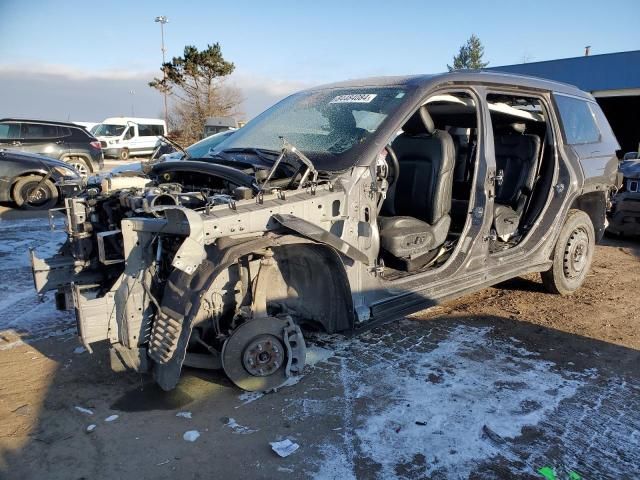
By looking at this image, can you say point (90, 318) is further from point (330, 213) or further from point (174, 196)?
point (330, 213)

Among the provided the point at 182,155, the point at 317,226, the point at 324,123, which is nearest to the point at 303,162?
the point at 317,226

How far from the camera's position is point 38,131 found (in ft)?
45.4

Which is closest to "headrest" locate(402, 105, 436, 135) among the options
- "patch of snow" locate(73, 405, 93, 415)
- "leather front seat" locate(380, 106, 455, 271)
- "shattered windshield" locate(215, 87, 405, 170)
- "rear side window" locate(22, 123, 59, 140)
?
"leather front seat" locate(380, 106, 455, 271)

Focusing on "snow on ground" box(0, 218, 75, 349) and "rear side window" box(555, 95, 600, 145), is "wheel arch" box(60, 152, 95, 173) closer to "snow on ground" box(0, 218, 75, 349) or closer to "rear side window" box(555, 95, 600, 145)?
"snow on ground" box(0, 218, 75, 349)

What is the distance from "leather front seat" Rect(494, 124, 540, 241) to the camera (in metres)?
5.09

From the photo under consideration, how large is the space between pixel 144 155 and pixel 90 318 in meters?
25.3

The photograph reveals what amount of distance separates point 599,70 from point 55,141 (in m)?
20.8

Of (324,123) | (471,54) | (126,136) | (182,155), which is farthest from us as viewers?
(471,54)

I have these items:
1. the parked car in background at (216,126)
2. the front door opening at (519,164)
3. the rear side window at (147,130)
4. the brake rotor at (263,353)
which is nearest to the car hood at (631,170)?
the front door opening at (519,164)

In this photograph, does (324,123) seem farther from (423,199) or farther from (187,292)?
(187,292)

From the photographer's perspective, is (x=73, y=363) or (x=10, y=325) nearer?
(x=73, y=363)

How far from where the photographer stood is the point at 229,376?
Result: 312cm

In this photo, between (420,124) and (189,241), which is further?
(420,124)

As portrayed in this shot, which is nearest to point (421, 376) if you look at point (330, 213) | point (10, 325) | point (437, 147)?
point (330, 213)
